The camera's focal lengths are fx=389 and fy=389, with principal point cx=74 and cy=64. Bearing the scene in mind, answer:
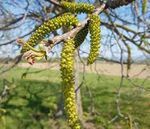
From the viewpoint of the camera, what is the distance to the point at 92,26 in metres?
Result: 1.14

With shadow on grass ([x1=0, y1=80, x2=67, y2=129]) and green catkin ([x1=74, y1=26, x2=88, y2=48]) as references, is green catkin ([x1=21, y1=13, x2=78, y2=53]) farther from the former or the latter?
shadow on grass ([x1=0, y1=80, x2=67, y2=129])

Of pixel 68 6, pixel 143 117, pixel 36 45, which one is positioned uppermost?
pixel 68 6

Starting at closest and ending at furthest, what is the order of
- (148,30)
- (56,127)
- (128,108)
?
(148,30)
(56,127)
(128,108)

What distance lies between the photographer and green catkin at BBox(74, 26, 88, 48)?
117 cm

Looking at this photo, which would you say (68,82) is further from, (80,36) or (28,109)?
(28,109)

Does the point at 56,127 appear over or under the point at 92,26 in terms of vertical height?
under

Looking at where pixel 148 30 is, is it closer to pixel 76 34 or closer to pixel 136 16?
pixel 136 16

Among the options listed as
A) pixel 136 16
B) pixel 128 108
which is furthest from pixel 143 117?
pixel 136 16

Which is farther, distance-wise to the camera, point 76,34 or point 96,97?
point 96,97

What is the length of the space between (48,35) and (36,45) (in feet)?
0.14

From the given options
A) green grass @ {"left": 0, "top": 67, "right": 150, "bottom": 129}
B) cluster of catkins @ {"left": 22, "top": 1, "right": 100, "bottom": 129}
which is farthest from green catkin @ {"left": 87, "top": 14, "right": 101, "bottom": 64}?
green grass @ {"left": 0, "top": 67, "right": 150, "bottom": 129}

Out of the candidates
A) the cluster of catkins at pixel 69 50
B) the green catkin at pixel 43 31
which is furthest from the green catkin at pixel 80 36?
the green catkin at pixel 43 31

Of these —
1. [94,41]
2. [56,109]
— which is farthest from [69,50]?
[56,109]

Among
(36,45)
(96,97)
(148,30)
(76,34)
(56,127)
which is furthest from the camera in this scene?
(96,97)
